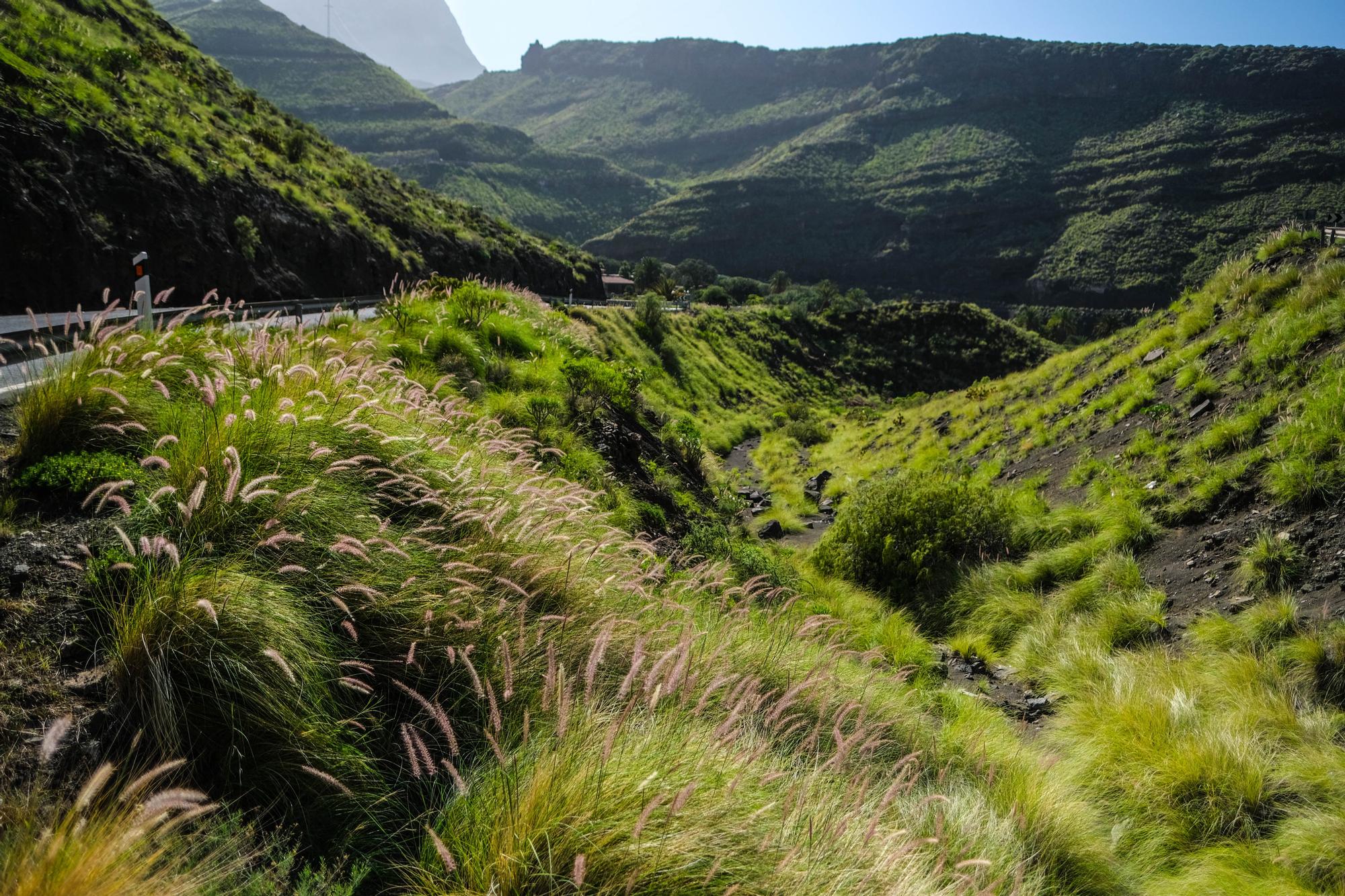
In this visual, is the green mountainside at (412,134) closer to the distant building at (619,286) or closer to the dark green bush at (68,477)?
the distant building at (619,286)

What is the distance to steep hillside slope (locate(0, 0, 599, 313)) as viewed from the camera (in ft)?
46.8

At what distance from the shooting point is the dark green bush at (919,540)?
9203mm

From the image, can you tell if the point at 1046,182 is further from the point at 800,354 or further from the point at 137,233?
the point at 137,233

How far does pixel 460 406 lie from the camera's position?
23.9 feet

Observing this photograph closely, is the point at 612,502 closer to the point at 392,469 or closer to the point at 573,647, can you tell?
the point at 392,469

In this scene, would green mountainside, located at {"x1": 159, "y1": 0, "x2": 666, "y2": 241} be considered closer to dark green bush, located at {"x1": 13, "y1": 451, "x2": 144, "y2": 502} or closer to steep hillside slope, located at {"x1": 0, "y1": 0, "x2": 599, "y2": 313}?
steep hillside slope, located at {"x1": 0, "y1": 0, "x2": 599, "y2": 313}

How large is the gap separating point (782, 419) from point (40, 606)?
103 ft

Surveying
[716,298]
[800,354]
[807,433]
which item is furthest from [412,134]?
[807,433]

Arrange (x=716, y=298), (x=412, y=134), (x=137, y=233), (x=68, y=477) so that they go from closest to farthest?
(x=68, y=477)
(x=137, y=233)
(x=716, y=298)
(x=412, y=134)

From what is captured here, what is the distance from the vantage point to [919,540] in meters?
9.47

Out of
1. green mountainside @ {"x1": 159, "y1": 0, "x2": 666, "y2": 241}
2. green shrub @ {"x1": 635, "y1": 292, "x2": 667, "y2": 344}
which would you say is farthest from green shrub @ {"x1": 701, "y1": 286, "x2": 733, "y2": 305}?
green mountainside @ {"x1": 159, "y1": 0, "x2": 666, "y2": 241}

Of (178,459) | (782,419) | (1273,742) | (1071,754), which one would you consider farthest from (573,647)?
(782,419)

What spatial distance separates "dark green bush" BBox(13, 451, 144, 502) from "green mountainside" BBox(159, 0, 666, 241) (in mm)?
137505

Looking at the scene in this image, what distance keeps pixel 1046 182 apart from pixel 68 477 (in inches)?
6413
